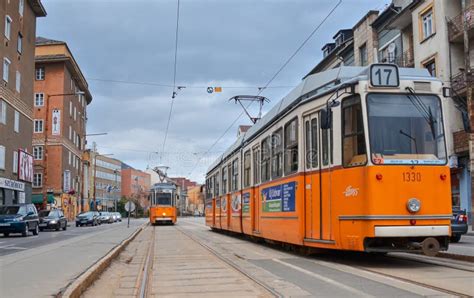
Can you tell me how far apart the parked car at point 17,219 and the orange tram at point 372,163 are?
18.8 meters

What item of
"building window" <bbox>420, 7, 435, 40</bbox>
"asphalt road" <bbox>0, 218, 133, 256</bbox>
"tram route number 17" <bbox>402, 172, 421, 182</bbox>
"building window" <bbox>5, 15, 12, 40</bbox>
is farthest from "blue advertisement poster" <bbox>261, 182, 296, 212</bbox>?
"building window" <bbox>5, 15, 12, 40</bbox>

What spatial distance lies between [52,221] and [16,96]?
1025 centimetres

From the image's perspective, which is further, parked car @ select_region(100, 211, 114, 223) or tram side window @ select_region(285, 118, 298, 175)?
parked car @ select_region(100, 211, 114, 223)

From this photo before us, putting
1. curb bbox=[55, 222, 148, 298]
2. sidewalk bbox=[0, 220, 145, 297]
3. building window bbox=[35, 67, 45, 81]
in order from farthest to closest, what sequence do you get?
1. building window bbox=[35, 67, 45, 81]
2. sidewalk bbox=[0, 220, 145, 297]
3. curb bbox=[55, 222, 148, 298]

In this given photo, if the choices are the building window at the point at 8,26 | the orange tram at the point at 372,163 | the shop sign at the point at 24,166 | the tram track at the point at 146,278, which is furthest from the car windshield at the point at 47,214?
the orange tram at the point at 372,163

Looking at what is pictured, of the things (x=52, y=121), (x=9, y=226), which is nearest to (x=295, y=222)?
(x=9, y=226)

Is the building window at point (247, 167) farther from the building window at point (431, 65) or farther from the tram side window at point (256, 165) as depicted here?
the building window at point (431, 65)

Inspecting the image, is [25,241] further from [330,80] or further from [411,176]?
[411,176]

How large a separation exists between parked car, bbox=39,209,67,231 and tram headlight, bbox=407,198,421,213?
97.8 feet

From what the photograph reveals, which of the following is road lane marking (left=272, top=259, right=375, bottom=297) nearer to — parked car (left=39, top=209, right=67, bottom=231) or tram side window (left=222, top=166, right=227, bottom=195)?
tram side window (left=222, top=166, right=227, bottom=195)

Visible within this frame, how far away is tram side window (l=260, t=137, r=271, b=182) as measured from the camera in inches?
592

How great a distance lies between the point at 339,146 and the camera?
10.6 m

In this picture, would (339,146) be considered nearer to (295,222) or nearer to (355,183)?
(355,183)

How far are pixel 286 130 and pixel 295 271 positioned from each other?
4.16 metres
